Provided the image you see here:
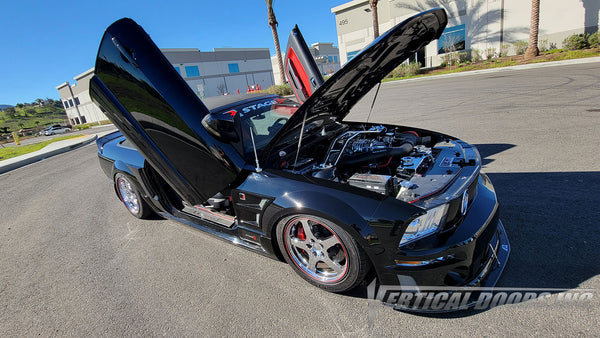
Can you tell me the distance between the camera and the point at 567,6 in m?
20.3

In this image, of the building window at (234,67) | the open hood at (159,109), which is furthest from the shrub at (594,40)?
the building window at (234,67)

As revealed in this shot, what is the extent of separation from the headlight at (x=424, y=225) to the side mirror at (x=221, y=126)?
1.63 meters

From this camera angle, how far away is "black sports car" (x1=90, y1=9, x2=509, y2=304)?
185cm

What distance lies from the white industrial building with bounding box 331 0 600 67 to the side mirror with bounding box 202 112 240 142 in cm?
2748

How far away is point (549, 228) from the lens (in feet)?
8.43

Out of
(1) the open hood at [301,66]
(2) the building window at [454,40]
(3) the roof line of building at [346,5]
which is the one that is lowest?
(1) the open hood at [301,66]

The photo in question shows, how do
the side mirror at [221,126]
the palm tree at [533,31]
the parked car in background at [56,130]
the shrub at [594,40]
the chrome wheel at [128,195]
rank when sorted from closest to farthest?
the side mirror at [221,126], the chrome wheel at [128,195], the palm tree at [533,31], the shrub at [594,40], the parked car in background at [56,130]

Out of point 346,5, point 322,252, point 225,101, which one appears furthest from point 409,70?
point 322,252

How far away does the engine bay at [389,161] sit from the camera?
211cm

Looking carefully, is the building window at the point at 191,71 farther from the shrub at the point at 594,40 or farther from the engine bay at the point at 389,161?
the engine bay at the point at 389,161

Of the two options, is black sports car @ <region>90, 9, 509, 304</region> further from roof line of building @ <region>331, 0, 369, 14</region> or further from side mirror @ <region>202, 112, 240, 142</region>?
roof line of building @ <region>331, 0, 369, 14</region>

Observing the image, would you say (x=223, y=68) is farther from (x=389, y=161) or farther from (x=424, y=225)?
(x=424, y=225)

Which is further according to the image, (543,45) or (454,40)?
(454,40)

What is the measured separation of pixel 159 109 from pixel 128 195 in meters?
2.08
